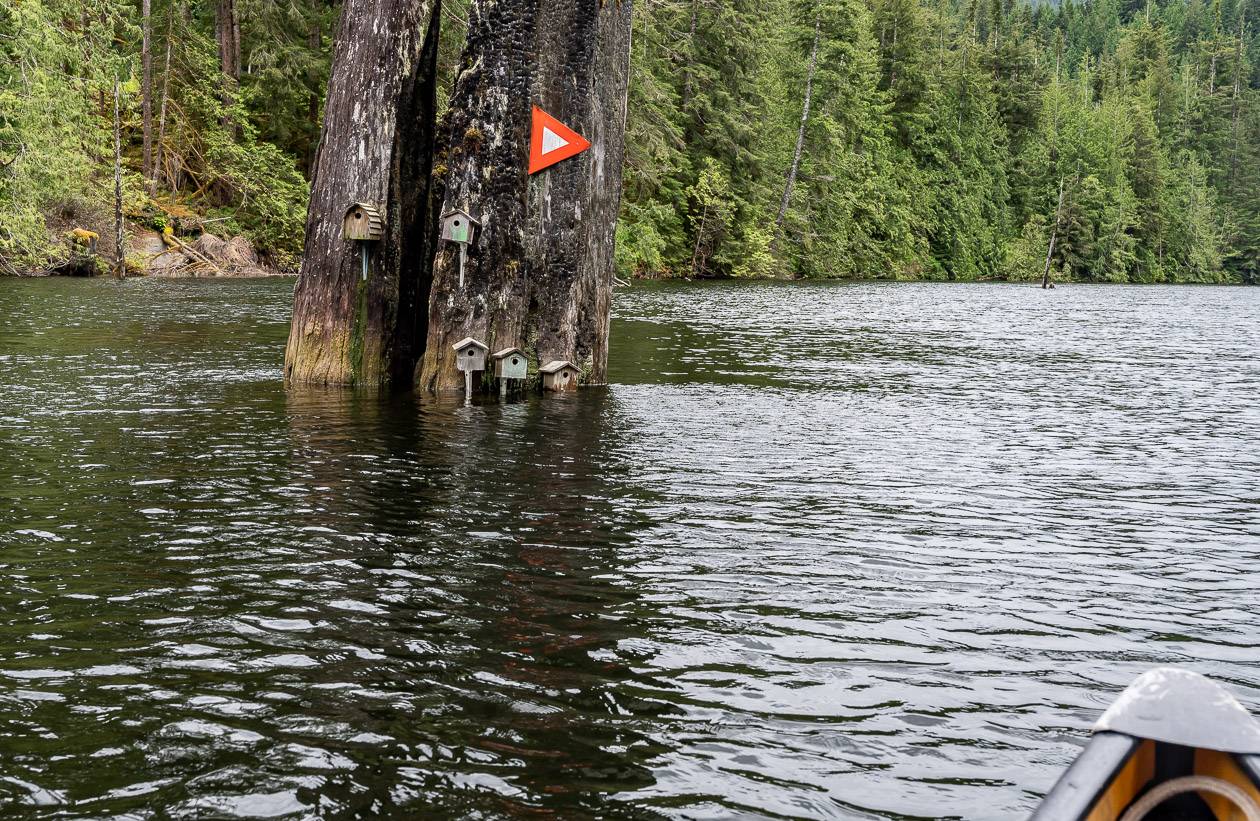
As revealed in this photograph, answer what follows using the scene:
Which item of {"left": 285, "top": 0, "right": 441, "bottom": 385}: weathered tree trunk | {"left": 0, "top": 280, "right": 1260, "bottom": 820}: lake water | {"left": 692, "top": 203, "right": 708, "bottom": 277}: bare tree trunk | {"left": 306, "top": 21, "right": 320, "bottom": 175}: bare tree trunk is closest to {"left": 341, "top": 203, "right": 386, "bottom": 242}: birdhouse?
{"left": 285, "top": 0, "right": 441, "bottom": 385}: weathered tree trunk

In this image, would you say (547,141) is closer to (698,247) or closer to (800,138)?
(698,247)

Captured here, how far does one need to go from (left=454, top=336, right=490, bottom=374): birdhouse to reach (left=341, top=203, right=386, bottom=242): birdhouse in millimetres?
1725

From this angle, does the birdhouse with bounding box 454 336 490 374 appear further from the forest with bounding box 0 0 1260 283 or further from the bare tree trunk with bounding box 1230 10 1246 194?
the bare tree trunk with bounding box 1230 10 1246 194

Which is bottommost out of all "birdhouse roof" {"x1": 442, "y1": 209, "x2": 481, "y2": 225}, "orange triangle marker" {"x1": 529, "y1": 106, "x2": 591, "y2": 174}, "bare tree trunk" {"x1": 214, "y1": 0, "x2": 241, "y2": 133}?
"birdhouse roof" {"x1": 442, "y1": 209, "x2": 481, "y2": 225}

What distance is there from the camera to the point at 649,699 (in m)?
5.07

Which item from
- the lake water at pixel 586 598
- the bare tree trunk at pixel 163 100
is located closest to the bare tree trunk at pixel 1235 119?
the bare tree trunk at pixel 163 100

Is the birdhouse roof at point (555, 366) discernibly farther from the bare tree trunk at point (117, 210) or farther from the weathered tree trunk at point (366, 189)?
the bare tree trunk at point (117, 210)

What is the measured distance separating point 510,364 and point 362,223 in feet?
8.39

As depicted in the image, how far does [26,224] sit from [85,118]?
990 centimetres

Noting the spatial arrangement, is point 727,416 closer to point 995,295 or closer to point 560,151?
point 560,151

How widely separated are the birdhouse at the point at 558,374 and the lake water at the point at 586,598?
2.55 feet

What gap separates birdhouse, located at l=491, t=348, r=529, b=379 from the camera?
15.0m

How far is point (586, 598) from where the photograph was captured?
647 centimetres

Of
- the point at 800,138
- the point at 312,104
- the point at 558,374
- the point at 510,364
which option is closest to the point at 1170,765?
the point at 510,364
